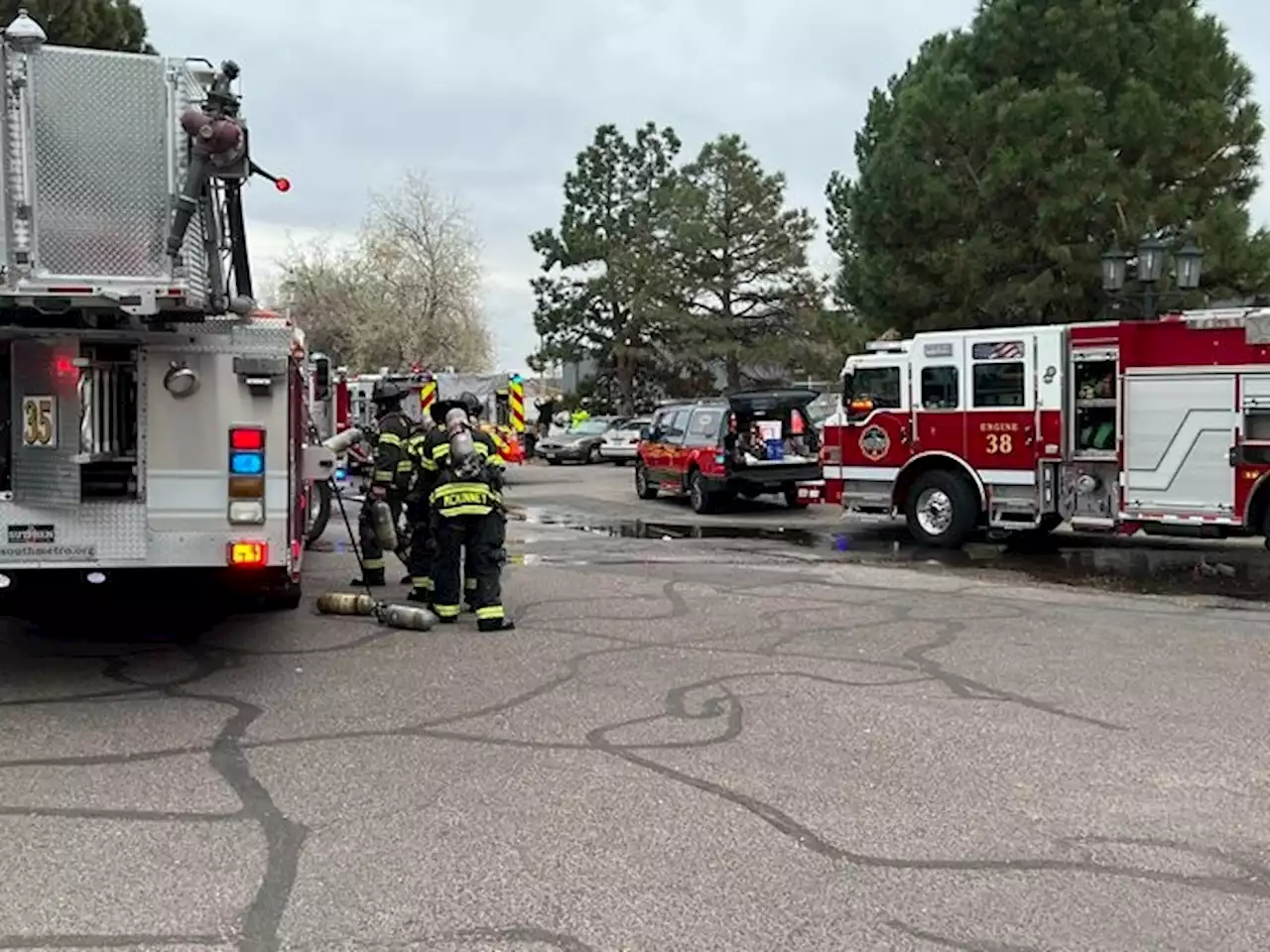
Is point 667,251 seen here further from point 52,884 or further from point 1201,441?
point 52,884

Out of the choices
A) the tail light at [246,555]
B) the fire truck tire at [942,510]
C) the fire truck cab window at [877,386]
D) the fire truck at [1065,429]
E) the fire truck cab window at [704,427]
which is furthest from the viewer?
the fire truck cab window at [704,427]

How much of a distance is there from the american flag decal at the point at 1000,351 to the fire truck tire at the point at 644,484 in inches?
330

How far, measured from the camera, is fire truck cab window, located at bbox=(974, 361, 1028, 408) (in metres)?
13.4

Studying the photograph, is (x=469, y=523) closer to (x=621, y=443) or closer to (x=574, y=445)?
(x=621, y=443)

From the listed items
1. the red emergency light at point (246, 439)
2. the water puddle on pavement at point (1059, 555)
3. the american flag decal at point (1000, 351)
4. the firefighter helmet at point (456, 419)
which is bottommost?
the water puddle on pavement at point (1059, 555)

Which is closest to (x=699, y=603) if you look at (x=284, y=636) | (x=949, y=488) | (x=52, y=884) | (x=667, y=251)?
(x=284, y=636)

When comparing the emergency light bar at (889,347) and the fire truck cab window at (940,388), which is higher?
the emergency light bar at (889,347)

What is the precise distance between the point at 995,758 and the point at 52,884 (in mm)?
3738

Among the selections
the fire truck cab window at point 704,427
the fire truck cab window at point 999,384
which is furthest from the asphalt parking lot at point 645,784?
the fire truck cab window at point 704,427

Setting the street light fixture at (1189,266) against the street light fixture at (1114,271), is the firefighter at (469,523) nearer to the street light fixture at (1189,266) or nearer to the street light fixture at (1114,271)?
the street light fixture at (1114,271)

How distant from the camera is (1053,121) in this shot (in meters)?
20.0

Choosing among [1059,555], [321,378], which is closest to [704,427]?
[1059,555]

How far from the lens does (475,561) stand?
862cm

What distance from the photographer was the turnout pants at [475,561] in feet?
27.8
